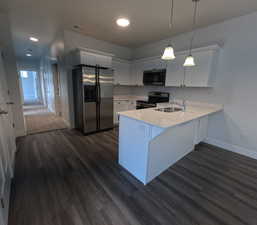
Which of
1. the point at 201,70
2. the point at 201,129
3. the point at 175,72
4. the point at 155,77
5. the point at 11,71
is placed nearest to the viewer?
the point at 201,70

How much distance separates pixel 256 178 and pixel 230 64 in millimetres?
2200

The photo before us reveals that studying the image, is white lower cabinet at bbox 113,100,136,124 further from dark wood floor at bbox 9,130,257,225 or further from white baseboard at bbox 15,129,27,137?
white baseboard at bbox 15,129,27,137

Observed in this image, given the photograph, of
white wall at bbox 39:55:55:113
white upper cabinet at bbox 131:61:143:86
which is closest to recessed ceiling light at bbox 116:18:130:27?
white upper cabinet at bbox 131:61:143:86

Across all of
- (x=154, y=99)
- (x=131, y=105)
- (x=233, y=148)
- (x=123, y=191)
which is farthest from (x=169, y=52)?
(x=131, y=105)

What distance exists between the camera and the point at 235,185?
1.94m

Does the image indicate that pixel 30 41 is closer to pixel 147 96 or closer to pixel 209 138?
pixel 147 96

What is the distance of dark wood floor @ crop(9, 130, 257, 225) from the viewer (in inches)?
56.7

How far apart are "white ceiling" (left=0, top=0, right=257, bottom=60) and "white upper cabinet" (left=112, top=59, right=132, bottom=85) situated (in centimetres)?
87

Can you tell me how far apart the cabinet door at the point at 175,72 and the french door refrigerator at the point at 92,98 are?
1.65 metres

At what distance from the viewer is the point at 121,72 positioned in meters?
4.59

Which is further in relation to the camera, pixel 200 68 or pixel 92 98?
pixel 92 98

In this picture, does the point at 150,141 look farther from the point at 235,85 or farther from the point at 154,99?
the point at 154,99

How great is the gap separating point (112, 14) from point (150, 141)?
104 inches

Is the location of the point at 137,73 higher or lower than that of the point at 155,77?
higher
